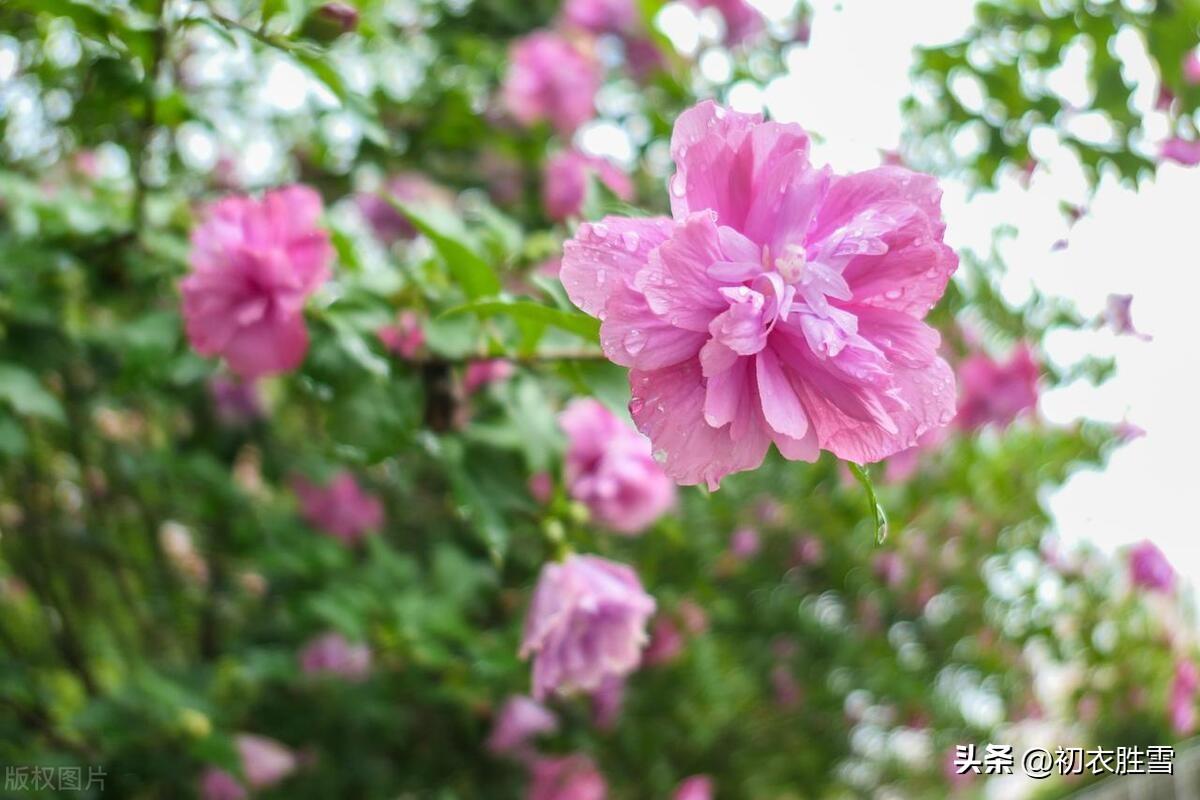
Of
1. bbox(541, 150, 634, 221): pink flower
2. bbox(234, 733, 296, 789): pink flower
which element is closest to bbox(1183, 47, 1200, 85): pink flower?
bbox(541, 150, 634, 221): pink flower

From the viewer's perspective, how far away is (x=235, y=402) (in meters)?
1.30

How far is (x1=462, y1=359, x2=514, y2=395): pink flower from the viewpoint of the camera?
0.80 m

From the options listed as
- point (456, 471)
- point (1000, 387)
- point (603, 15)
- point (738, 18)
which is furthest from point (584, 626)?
point (603, 15)

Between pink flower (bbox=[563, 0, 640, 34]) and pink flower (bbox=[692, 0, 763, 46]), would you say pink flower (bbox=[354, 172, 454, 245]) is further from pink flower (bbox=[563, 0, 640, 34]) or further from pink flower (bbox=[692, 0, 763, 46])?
pink flower (bbox=[692, 0, 763, 46])

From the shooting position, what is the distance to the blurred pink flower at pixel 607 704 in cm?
145

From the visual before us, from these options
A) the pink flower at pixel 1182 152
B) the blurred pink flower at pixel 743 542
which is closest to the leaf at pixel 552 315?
the pink flower at pixel 1182 152

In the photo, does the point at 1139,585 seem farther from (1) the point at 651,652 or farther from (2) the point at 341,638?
(2) the point at 341,638

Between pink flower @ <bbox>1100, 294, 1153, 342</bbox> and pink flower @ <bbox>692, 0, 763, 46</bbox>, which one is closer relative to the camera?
pink flower @ <bbox>1100, 294, 1153, 342</bbox>

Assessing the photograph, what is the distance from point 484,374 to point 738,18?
810 millimetres

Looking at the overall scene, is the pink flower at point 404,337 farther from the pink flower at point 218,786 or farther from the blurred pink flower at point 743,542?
the blurred pink flower at point 743,542

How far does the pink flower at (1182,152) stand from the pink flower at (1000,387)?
460mm

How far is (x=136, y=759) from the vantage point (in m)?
1.13

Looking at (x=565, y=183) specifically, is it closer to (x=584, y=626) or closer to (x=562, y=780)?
(x=584, y=626)

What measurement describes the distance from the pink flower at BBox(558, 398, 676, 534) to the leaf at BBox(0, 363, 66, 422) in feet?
1.41
